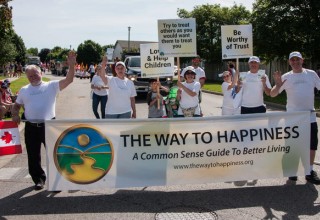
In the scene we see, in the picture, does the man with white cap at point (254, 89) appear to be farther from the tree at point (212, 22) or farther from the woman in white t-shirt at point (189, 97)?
the tree at point (212, 22)

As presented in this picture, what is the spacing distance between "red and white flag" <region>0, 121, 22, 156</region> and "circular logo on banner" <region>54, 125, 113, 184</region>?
37.8 inches

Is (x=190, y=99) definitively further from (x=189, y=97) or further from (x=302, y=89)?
(x=302, y=89)

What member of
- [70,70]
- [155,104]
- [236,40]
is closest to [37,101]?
[70,70]

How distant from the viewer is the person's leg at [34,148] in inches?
243

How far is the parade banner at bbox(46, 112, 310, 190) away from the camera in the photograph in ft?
18.9

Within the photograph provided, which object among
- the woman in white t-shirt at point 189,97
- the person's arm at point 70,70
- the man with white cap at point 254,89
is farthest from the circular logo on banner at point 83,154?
the man with white cap at point 254,89

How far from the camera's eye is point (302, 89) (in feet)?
21.2

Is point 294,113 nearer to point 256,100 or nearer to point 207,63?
point 256,100

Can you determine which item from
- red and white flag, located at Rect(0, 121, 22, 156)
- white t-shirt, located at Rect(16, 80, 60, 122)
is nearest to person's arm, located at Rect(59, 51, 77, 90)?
white t-shirt, located at Rect(16, 80, 60, 122)

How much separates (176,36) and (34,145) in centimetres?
373

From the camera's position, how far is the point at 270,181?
648 centimetres

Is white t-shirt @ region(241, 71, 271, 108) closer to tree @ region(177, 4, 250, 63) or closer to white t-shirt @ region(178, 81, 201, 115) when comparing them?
white t-shirt @ region(178, 81, 201, 115)

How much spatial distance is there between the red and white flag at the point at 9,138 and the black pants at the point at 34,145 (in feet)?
0.72

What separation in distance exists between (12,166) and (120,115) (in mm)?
2376
